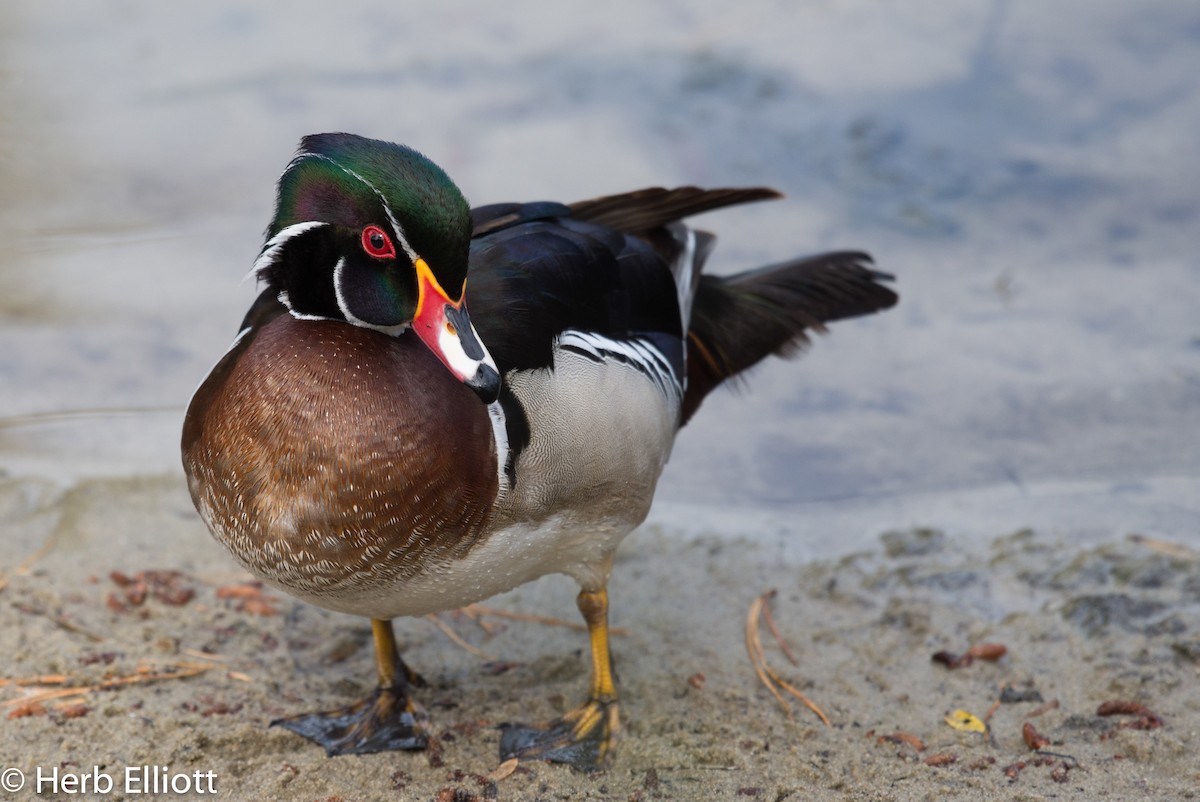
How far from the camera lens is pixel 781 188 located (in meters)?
7.16

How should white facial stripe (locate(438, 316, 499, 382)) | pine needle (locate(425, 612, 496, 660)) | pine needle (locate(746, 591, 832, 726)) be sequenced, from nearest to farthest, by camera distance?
white facial stripe (locate(438, 316, 499, 382))
pine needle (locate(746, 591, 832, 726))
pine needle (locate(425, 612, 496, 660))

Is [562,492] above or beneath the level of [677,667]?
above

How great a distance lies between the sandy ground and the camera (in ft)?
11.2

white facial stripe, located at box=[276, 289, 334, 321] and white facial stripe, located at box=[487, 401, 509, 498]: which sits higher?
white facial stripe, located at box=[276, 289, 334, 321]

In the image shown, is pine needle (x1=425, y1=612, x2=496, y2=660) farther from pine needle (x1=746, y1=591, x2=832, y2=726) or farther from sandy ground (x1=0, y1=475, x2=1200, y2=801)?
pine needle (x1=746, y1=591, x2=832, y2=726)

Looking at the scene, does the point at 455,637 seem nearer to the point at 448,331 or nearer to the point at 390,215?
the point at 448,331

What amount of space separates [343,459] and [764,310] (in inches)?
70.1

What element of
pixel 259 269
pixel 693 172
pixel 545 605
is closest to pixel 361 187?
pixel 259 269

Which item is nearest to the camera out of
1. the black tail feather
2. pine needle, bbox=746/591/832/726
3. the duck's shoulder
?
the duck's shoulder

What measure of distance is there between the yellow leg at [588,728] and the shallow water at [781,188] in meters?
1.17

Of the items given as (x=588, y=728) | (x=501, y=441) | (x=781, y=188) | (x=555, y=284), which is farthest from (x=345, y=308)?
(x=781, y=188)

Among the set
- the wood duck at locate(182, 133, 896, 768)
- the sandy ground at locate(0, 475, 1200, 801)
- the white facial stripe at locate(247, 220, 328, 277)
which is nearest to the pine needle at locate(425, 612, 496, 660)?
the sandy ground at locate(0, 475, 1200, 801)

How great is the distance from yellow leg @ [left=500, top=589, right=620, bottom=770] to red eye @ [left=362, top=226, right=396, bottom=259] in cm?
130

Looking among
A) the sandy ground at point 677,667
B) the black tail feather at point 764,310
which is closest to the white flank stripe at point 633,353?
the black tail feather at point 764,310
